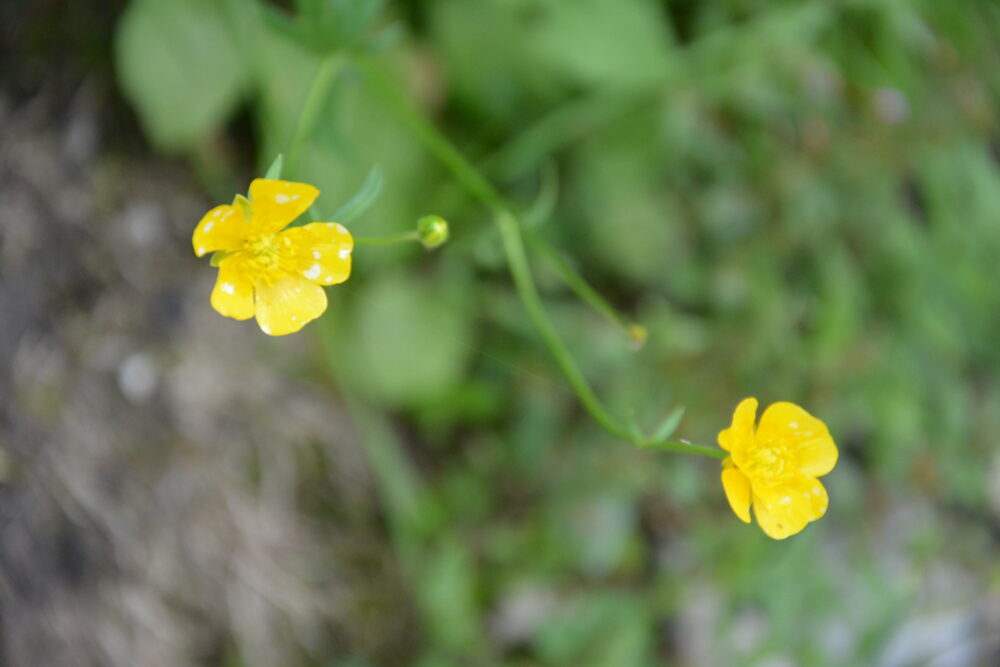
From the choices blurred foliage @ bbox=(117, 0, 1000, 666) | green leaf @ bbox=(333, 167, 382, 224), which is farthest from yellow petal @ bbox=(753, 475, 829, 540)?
blurred foliage @ bbox=(117, 0, 1000, 666)

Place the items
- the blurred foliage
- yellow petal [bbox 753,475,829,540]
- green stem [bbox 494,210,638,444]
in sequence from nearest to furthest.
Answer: yellow petal [bbox 753,475,829,540] → green stem [bbox 494,210,638,444] → the blurred foliage

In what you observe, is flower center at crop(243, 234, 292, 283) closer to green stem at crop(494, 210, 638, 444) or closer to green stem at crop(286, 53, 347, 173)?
green stem at crop(286, 53, 347, 173)

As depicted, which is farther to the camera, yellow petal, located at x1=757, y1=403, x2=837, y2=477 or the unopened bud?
the unopened bud

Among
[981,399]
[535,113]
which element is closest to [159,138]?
[535,113]

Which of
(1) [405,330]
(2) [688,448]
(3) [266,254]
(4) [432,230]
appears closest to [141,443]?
(1) [405,330]

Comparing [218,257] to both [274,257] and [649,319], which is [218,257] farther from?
[649,319]

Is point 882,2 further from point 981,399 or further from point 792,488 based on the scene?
point 792,488
